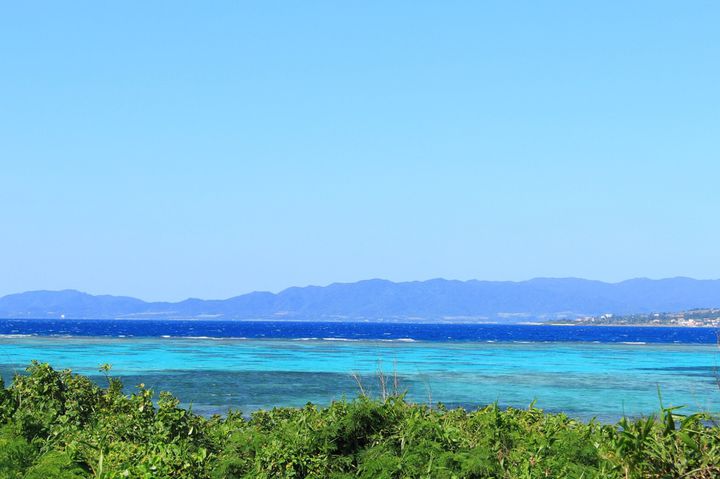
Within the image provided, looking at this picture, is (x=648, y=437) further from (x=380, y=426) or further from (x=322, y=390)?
(x=322, y=390)

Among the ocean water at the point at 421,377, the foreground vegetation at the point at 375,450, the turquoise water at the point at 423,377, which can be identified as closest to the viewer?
the foreground vegetation at the point at 375,450

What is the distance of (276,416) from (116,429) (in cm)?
294

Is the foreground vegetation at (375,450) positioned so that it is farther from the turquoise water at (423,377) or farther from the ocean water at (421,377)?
the ocean water at (421,377)

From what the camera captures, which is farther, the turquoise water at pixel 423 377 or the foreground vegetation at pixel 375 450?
the turquoise water at pixel 423 377

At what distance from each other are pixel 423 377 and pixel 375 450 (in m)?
47.4

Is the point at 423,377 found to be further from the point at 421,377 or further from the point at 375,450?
the point at 375,450

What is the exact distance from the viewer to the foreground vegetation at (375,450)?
21.4ft

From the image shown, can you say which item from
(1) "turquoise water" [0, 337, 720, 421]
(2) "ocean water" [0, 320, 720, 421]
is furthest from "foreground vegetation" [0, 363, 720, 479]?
(2) "ocean water" [0, 320, 720, 421]

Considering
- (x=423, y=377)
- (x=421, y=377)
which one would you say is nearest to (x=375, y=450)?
(x=421, y=377)

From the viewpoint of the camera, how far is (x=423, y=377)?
178 feet

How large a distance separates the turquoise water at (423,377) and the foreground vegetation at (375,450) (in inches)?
653

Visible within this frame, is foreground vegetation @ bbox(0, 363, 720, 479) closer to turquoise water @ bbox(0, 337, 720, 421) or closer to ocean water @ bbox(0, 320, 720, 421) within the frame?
turquoise water @ bbox(0, 337, 720, 421)

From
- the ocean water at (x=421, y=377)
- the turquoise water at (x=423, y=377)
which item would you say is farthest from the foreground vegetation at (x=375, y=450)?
the ocean water at (x=421, y=377)

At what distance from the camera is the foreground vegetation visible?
257 inches
